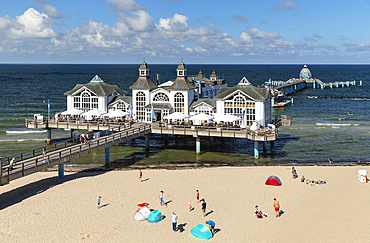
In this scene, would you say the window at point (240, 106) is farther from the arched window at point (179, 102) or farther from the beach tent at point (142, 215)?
the beach tent at point (142, 215)

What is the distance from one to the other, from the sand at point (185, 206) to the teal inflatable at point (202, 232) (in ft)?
0.93

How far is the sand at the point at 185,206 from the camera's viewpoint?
21.5 m

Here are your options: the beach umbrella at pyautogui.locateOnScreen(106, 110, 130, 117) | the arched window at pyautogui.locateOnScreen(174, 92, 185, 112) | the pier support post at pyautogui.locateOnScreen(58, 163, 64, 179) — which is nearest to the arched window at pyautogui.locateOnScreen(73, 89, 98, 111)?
the beach umbrella at pyautogui.locateOnScreen(106, 110, 130, 117)

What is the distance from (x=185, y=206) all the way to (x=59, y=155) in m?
11.7

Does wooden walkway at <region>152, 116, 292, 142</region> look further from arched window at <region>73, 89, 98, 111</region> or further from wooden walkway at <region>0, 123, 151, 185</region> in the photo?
arched window at <region>73, 89, 98, 111</region>

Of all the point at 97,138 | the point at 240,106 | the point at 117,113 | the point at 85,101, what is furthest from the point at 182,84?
the point at 97,138

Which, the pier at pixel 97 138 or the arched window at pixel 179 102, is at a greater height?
the arched window at pixel 179 102

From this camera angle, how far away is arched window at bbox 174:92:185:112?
46.5 meters

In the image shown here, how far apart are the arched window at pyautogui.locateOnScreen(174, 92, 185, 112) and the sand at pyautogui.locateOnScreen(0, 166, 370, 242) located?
1355 cm

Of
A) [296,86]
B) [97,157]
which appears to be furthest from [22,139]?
[296,86]


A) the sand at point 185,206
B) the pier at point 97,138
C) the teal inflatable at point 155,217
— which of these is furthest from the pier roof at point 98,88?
the teal inflatable at point 155,217

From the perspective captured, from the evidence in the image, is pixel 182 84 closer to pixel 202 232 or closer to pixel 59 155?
pixel 59 155

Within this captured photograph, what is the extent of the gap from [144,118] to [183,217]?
25977 mm

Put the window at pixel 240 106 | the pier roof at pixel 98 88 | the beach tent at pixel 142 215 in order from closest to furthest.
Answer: the beach tent at pixel 142 215
the window at pixel 240 106
the pier roof at pixel 98 88
